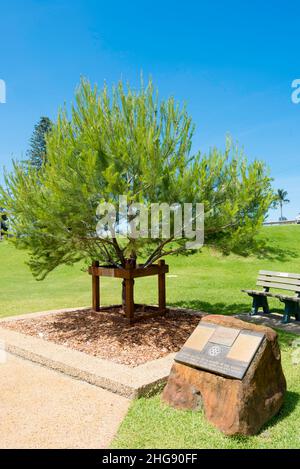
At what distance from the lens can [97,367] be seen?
207 inches

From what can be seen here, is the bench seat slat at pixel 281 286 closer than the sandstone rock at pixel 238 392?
No

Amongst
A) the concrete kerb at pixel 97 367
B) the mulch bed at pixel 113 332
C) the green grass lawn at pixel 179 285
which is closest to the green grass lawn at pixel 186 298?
the green grass lawn at pixel 179 285

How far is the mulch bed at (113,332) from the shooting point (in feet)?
19.7

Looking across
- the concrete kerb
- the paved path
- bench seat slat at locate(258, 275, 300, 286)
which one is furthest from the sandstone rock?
bench seat slat at locate(258, 275, 300, 286)

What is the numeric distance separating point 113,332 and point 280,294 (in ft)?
13.6

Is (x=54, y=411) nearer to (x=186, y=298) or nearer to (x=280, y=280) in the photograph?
(x=280, y=280)

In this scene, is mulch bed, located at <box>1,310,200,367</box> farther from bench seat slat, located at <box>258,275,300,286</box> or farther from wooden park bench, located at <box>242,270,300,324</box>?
bench seat slat, located at <box>258,275,300,286</box>

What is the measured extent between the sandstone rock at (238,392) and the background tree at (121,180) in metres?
2.65

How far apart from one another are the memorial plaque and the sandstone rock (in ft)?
0.21

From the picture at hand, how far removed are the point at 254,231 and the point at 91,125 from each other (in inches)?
132

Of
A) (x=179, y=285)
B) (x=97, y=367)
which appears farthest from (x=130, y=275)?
(x=179, y=285)

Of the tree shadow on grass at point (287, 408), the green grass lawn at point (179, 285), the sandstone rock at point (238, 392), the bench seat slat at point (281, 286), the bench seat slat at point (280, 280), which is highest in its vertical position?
the bench seat slat at point (280, 280)

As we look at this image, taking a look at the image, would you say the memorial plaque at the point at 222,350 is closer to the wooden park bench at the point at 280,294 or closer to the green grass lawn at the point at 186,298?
the green grass lawn at the point at 186,298
